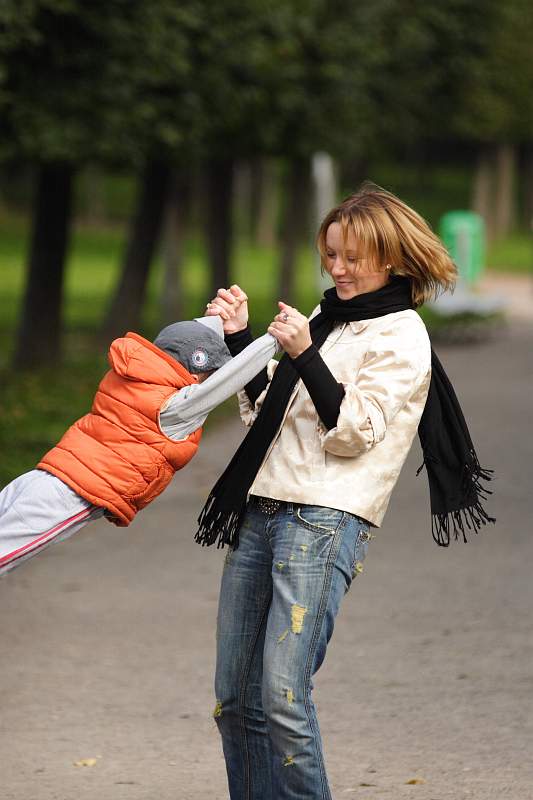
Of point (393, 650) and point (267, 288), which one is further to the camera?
point (267, 288)

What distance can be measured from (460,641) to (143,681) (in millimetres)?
1339

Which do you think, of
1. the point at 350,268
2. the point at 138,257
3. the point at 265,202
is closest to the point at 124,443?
the point at 350,268

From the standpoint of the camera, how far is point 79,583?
730cm

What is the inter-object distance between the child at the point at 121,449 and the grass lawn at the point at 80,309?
20.5 ft

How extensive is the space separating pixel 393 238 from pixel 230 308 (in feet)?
1.61

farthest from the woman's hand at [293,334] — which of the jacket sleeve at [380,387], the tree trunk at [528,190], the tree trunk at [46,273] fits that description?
the tree trunk at [528,190]

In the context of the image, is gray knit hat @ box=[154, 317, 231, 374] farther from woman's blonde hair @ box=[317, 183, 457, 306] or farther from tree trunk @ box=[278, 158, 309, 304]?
tree trunk @ box=[278, 158, 309, 304]

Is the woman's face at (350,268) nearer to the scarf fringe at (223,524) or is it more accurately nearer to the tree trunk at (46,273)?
the scarf fringe at (223,524)

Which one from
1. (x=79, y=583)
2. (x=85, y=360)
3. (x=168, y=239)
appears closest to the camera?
(x=79, y=583)

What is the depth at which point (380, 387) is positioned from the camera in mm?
3549

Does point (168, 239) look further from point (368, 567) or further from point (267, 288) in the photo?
point (368, 567)

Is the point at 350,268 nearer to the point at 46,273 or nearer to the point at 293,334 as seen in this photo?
the point at 293,334

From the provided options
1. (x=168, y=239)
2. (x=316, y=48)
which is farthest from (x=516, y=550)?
(x=168, y=239)

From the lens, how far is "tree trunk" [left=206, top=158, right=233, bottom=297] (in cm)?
2219
